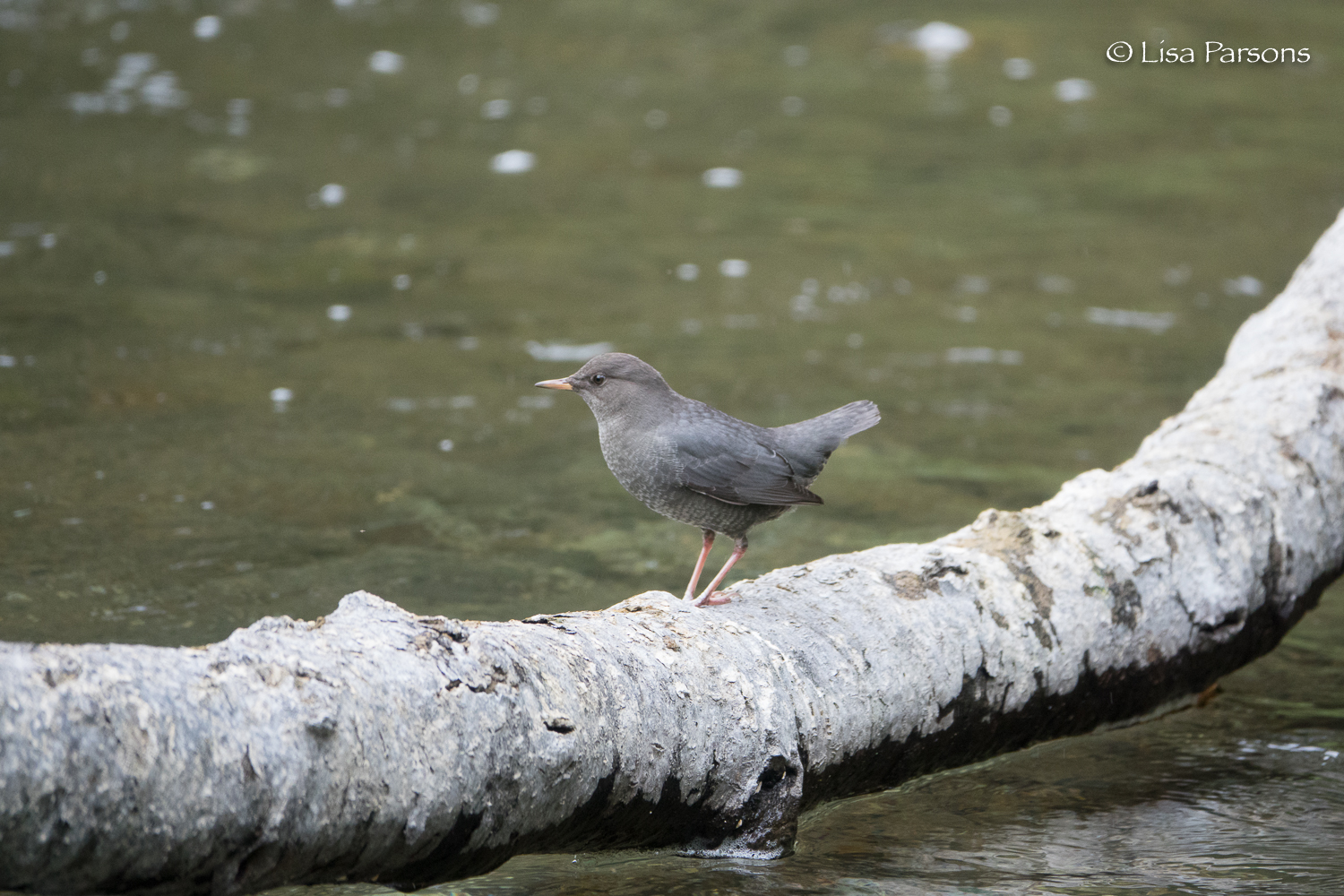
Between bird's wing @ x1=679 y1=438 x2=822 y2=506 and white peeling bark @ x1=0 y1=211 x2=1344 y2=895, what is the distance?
35 centimetres

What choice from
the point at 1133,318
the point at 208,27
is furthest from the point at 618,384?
the point at 208,27

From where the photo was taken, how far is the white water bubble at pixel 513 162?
11070 millimetres

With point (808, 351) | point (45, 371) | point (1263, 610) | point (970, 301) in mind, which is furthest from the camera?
point (970, 301)

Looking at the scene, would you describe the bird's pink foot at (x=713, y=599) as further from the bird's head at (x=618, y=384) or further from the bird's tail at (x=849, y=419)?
the bird's tail at (x=849, y=419)

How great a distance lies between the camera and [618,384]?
4070 millimetres

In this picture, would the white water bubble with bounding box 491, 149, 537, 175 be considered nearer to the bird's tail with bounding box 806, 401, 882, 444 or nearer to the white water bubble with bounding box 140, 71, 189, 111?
the white water bubble with bounding box 140, 71, 189, 111

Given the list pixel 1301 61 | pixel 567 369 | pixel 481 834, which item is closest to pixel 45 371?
pixel 567 369

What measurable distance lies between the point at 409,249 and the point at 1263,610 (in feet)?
21.8

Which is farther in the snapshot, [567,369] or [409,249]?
[409,249]

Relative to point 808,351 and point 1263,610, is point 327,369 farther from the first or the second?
point 1263,610

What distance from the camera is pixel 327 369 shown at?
7.30 m

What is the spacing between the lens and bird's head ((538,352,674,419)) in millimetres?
→ 4039

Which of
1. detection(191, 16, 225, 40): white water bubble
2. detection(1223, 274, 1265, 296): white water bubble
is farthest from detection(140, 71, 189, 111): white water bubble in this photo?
detection(1223, 274, 1265, 296): white water bubble

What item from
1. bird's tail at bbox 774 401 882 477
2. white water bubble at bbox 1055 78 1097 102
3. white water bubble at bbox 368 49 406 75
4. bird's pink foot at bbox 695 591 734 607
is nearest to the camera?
bird's pink foot at bbox 695 591 734 607
